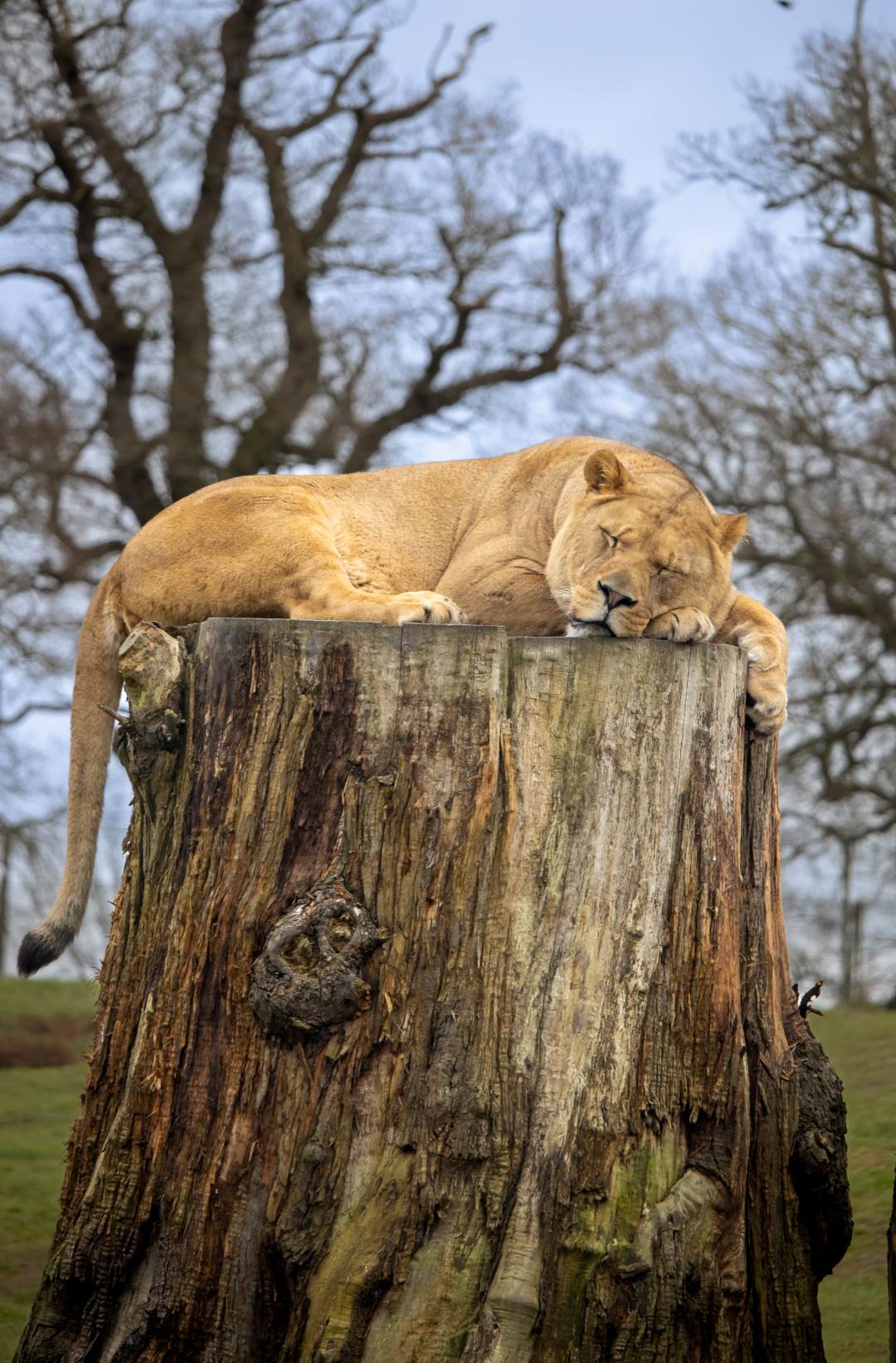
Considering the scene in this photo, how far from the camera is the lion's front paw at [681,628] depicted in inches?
174

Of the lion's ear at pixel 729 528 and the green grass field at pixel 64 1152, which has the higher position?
the lion's ear at pixel 729 528

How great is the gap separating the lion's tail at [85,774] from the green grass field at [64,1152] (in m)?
1.60

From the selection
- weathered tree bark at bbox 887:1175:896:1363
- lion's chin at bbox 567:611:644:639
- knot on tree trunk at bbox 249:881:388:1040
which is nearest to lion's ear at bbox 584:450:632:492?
lion's chin at bbox 567:611:644:639

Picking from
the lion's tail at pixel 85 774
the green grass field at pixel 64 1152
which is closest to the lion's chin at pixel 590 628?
the lion's tail at pixel 85 774

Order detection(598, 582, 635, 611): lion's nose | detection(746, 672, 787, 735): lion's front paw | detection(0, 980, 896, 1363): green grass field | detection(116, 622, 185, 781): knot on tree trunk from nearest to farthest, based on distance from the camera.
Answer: detection(116, 622, 185, 781): knot on tree trunk < detection(746, 672, 787, 735): lion's front paw < detection(598, 582, 635, 611): lion's nose < detection(0, 980, 896, 1363): green grass field

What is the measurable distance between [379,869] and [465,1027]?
19.7 inches

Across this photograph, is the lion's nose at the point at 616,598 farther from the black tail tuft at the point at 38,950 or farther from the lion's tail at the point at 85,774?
the black tail tuft at the point at 38,950

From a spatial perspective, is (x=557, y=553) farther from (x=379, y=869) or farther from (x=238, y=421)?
(x=238, y=421)

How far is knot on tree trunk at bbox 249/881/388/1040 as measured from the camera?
3750 mm

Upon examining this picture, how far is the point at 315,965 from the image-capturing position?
3.78 meters

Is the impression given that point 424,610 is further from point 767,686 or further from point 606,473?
point 767,686

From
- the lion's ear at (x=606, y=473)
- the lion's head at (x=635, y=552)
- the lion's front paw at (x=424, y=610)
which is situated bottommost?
the lion's front paw at (x=424, y=610)

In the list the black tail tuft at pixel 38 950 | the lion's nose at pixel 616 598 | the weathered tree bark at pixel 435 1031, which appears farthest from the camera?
the black tail tuft at pixel 38 950

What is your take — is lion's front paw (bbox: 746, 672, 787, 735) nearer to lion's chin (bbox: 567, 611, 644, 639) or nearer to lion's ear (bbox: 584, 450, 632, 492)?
lion's chin (bbox: 567, 611, 644, 639)
